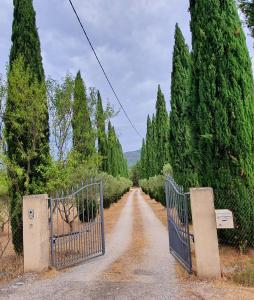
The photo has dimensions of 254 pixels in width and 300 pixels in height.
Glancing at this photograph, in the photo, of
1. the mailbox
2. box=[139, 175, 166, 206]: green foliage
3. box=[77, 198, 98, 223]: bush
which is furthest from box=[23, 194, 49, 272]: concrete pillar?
box=[139, 175, 166, 206]: green foliage

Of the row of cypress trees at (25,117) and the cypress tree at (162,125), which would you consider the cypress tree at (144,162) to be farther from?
the row of cypress trees at (25,117)

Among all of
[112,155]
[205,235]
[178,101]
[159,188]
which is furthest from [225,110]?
[112,155]

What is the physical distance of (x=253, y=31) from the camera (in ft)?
23.1

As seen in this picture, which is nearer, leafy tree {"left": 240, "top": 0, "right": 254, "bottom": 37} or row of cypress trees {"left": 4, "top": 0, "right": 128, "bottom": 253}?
leafy tree {"left": 240, "top": 0, "right": 254, "bottom": 37}

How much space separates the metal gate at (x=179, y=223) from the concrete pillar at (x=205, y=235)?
1.15 feet

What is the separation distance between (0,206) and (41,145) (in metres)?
2.01

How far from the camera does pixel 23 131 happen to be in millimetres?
8086

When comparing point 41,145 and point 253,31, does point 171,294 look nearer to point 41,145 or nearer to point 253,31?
point 41,145

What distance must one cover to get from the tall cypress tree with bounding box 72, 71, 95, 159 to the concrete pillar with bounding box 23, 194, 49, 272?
4.38m

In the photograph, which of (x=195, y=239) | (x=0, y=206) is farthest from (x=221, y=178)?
(x=0, y=206)

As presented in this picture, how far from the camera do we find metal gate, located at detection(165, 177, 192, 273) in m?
5.89

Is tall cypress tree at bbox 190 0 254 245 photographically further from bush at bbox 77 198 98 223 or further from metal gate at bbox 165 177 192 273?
bush at bbox 77 198 98 223

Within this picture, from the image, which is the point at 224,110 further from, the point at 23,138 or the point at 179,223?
the point at 23,138

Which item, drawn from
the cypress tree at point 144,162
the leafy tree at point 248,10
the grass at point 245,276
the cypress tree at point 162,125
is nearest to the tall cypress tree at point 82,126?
the leafy tree at point 248,10
